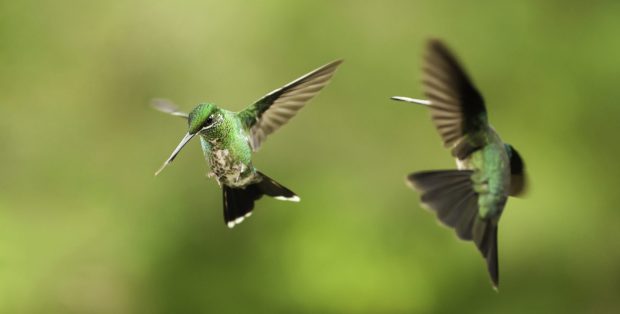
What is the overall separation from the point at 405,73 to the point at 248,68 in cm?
82

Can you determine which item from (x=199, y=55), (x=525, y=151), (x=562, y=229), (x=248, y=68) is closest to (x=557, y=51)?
(x=525, y=151)

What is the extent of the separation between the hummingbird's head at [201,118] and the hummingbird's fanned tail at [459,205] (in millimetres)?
212

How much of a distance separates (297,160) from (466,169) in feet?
9.25

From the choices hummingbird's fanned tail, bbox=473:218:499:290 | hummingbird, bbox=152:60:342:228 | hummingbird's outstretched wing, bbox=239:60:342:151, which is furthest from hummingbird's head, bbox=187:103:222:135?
hummingbird's fanned tail, bbox=473:218:499:290

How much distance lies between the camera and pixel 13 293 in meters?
3.17

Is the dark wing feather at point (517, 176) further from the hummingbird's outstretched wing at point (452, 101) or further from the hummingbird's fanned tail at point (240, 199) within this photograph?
the hummingbird's fanned tail at point (240, 199)

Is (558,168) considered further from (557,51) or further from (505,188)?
(505,188)

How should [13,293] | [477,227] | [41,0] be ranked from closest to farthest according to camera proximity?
[477,227], [13,293], [41,0]

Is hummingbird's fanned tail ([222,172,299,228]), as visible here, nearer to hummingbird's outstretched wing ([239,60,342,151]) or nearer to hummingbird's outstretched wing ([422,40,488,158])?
hummingbird's outstretched wing ([239,60,342,151])

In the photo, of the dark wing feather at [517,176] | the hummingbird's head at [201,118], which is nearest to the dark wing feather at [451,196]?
the dark wing feather at [517,176]

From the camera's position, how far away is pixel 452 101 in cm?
76

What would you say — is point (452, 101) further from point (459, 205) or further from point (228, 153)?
point (228, 153)

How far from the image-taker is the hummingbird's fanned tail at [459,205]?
0.82 metres

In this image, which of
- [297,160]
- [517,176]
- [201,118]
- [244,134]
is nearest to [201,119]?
[201,118]
